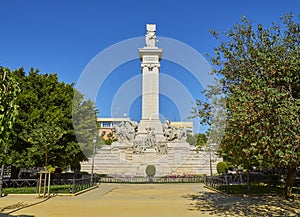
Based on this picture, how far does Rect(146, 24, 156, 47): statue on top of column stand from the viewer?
4566cm

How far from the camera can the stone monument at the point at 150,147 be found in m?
37.1

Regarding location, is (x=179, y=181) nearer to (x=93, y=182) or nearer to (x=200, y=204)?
(x=93, y=182)

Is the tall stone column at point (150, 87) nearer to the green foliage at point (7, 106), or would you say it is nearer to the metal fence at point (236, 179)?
the metal fence at point (236, 179)

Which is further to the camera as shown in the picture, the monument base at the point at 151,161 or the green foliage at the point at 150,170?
the monument base at the point at 151,161

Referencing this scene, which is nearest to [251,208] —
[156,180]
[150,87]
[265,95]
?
[265,95]

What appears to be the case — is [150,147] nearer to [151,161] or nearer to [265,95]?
[151,161]

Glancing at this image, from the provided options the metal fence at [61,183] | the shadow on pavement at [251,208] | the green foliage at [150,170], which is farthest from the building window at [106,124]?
the shadow on pavement at [251,208]

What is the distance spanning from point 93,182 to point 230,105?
17313 millimetres

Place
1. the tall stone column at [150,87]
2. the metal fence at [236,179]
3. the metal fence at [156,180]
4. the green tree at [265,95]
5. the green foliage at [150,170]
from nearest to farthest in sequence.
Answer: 1. the green tree at [265,95]
2. the metal fence at [236,179]
3. the metal fence at [156,180]
4. the green foliage at [150,170]
5. the tall stone column at [150,87]

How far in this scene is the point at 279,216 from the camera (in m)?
9.95

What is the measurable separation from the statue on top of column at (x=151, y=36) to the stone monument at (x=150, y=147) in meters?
0.94

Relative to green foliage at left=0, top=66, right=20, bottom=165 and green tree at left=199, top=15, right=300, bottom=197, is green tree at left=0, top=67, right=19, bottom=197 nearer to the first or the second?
green foliage at left=0, top=66, right=20, bottom=165

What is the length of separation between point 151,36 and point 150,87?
8752 mm

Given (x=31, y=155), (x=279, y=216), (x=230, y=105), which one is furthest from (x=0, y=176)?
(x=279, y=216)
